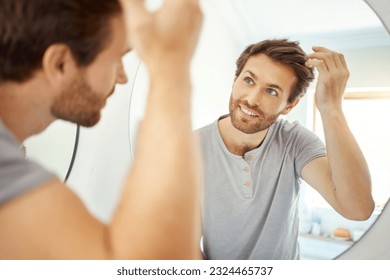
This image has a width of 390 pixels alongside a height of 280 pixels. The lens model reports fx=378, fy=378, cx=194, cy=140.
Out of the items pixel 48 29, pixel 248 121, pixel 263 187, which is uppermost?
pixel 48 29

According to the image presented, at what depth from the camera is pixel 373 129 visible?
2.27ft

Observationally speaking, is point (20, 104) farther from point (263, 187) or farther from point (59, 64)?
point (263, 187)

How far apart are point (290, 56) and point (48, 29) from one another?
0.42 metres

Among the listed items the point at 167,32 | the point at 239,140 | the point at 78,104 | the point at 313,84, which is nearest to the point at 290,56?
the point at 313,84

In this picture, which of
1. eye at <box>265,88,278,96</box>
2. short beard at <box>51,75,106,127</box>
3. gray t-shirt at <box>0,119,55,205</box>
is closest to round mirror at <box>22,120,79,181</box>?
short beard at <box>51,75,106,127</box>

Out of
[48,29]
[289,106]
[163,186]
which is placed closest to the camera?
[163,186]

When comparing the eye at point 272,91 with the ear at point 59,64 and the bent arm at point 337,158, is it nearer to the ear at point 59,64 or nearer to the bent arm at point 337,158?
the bent arm at point 337,158

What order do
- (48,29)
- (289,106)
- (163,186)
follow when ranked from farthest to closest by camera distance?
1. (289,106)
2. (48,29)
3. (163,186)

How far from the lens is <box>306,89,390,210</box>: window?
26.9 inches

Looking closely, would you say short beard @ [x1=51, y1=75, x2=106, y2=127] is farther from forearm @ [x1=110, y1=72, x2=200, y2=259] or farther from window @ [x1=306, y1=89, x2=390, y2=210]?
window @ [x1=306, y1=89, x2=390, y2=210]

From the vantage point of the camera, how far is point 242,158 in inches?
27.9

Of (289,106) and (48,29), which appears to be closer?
(48,29)
